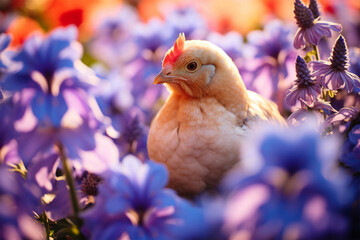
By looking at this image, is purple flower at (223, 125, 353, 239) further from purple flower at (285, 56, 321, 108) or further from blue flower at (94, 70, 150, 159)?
blue flower at (94, 70, 150, 159)

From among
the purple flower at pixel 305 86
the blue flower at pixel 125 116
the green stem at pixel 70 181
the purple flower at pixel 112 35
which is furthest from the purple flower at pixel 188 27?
the green stem at pixel 70 181

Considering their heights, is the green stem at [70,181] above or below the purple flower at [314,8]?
below

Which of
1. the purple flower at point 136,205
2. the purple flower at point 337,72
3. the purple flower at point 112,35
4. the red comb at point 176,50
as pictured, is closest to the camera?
the purple flower at point 136,205

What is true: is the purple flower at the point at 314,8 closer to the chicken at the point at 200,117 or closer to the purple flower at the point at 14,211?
the chicken at the point at 200,117

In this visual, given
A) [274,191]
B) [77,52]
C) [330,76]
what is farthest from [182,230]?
[330,76]

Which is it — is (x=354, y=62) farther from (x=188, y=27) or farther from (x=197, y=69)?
(x=188, y=27)

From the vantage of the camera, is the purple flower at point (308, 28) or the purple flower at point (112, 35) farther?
the purple flower at point (112, 35)

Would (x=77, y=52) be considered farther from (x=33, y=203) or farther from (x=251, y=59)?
(x=251, y=59)

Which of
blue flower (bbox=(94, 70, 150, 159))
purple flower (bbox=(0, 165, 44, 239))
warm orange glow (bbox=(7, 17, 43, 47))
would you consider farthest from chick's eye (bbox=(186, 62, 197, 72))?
warm orange glow (bbox=(7, 17, 43, 47))
